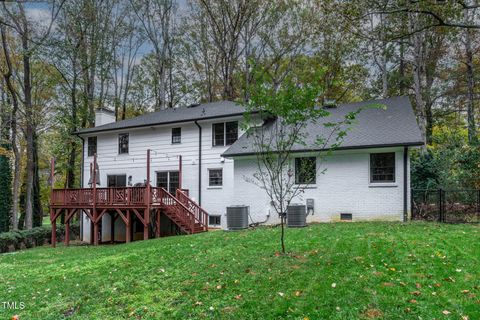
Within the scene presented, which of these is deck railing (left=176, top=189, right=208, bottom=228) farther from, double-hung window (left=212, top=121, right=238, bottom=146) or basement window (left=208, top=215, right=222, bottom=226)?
double-hung window (left=212, top=121, right=238, bottom=146)

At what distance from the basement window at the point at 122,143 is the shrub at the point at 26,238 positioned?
19.8 feet

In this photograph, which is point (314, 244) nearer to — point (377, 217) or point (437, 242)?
point (437, 242)

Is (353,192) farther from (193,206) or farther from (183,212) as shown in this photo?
(193,206)

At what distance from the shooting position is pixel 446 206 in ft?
44.3

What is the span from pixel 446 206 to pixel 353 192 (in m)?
3.40

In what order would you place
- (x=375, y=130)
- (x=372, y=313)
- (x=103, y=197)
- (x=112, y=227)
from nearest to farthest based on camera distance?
(x=372, y=313) → (x=375, y=130) → (x=103, y=197) → (x=112, y=227)

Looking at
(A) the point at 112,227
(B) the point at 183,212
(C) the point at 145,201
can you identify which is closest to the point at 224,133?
(B) the point at 183,212

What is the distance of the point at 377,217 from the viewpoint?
13398mm

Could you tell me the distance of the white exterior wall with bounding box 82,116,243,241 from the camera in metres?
17.3

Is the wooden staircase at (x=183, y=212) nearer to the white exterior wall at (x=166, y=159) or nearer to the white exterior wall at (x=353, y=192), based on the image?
the white exterior wall at (x=166, y=159)

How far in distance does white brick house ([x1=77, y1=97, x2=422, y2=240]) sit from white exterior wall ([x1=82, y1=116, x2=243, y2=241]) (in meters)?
0.05

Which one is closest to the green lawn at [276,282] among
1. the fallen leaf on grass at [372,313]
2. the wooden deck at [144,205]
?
the fallen leaf on grass at [372,313]

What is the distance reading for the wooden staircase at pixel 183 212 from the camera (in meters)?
15.3

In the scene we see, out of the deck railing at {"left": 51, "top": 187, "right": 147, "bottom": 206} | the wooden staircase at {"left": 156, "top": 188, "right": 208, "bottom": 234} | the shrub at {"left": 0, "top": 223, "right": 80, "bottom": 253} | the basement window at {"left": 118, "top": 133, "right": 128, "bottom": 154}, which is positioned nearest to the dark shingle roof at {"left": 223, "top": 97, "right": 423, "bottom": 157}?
the wooden staircase at {"left": 156, "top": 188, "right": 208, "bottom": 234}
